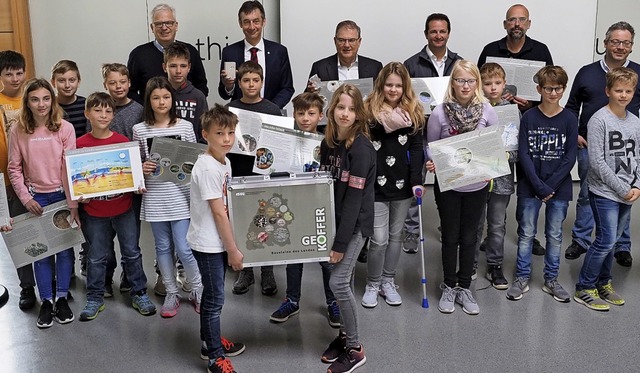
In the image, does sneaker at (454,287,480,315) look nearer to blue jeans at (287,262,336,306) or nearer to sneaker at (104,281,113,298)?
blue jeans at (287,262,336,306)

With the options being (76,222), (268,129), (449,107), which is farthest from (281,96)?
(76,222)

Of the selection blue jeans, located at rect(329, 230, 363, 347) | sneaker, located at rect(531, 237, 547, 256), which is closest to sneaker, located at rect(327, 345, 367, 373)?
blue jeans, located at rect(329, 230, 363, 347)

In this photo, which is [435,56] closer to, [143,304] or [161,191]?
[161,191]

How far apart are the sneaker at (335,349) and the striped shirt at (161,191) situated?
43.4 inches

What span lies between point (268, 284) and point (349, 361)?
1.08 metres

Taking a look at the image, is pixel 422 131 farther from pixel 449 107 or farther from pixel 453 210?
pixel 453 210

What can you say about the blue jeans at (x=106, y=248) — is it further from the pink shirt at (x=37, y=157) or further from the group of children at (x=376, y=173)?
the pink shirt at (x=37, y=157)

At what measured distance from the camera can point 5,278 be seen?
4.24 metres

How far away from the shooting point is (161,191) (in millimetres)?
3469

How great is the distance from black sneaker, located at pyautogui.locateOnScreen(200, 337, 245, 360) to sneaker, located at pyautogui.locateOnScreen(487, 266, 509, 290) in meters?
1.73

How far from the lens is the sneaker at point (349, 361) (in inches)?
117

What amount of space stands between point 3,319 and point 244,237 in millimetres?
1753

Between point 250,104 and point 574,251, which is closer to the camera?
point 250,104

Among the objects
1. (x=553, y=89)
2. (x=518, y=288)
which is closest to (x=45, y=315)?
(x=518, y=288)
